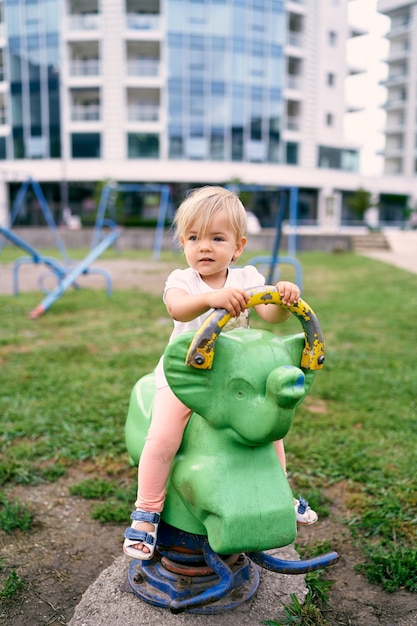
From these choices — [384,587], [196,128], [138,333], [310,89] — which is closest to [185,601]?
[384,587]

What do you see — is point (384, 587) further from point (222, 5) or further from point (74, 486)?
point (222, 5)

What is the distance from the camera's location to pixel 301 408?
3797mm

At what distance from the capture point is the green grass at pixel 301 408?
2607mm

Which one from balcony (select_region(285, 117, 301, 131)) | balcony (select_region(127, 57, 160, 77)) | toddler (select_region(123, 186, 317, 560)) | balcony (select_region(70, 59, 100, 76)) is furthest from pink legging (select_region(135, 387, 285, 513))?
balcony (select_region(285, 117, 301, 131))

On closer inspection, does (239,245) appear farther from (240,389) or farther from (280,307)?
(240,389)

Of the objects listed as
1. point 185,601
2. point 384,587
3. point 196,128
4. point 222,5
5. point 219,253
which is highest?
point 222,5

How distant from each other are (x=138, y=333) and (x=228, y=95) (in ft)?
95.7

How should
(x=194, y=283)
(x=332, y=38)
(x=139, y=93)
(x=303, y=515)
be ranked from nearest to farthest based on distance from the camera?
(x=194, y=283) < (x=303, y=515) < (x=139, y=93) < (x=332, y=38)

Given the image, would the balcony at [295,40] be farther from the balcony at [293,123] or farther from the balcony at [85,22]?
the balcony at [85,22]

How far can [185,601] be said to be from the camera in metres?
1.63

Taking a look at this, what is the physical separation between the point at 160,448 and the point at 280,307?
559 mm

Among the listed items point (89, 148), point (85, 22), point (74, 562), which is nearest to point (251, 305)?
point (74, 562)

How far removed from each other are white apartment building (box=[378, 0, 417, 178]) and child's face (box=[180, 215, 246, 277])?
51.8 metres

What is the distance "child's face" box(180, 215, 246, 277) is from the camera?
172cm
